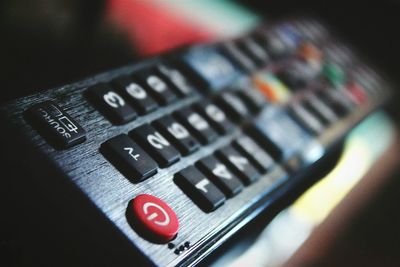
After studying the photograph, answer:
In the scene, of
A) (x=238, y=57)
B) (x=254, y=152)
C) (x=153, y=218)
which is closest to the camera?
(x=153, y=218)

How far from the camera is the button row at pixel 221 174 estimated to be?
1.04 ft

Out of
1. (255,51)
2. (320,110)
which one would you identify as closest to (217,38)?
(255,51)

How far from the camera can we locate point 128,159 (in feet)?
0.97

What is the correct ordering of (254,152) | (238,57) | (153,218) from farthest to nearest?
1. (238,57)
2. (254,152)
3. (153,218)

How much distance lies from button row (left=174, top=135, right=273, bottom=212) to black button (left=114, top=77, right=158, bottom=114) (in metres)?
0.06

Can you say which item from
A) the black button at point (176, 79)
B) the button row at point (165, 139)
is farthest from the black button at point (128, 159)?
the black button at point (176, 79)

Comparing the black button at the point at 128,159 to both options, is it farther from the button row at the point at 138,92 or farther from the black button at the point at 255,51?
the black button at the point at 255,51

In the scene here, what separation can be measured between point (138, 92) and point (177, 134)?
0.05 m

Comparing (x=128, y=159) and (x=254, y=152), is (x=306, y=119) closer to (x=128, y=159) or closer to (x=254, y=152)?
(x=254, y=152)

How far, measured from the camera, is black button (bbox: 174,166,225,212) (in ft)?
1.03

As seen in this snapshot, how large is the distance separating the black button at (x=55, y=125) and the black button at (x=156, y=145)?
0.15ft

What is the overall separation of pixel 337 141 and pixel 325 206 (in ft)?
0.35

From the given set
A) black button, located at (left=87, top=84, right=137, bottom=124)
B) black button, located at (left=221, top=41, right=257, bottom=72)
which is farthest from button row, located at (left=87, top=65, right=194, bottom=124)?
black button, located at (left=221, top=41, right=257, bottom=72)

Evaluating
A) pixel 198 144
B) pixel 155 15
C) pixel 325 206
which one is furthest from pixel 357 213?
pixel 155 15
